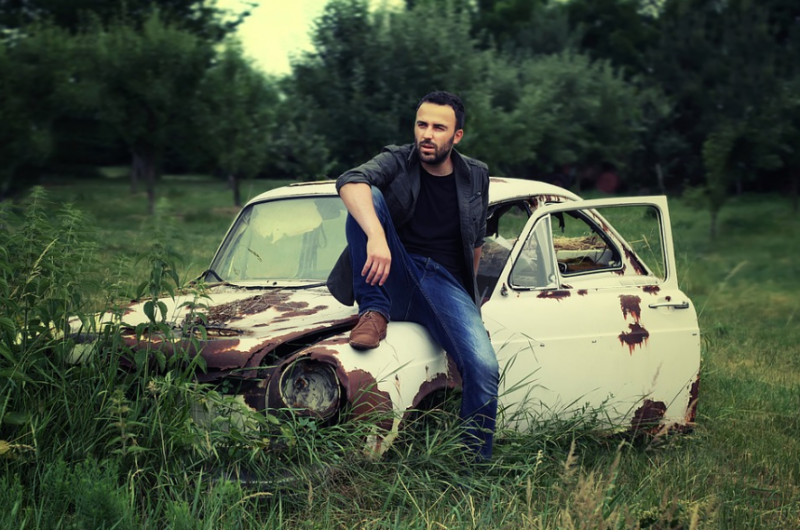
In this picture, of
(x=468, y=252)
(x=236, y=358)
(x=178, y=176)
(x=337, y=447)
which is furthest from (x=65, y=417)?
(x=178, y=176)

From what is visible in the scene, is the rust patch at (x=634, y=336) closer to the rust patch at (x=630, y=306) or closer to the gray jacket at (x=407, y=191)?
the rust patch at (x=630, y=306)

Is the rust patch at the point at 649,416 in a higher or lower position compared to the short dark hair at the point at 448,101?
lower

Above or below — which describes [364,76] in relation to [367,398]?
above

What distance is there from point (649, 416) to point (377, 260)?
2094 millimetres

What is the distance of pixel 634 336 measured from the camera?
5.41 meters

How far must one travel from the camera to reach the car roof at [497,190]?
5.68 meters

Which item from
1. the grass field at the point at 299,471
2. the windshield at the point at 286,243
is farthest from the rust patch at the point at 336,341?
the windshield at the point at 286,243

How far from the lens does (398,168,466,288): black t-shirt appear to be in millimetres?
4926

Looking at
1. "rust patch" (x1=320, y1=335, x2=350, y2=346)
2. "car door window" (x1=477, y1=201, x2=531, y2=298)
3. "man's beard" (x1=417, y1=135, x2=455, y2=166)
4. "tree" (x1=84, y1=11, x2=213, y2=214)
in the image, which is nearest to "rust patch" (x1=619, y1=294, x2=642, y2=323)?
"car door window" (x1=477, y1=201, x2=531, y2=298)

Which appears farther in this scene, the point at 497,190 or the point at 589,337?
the point at 497,190

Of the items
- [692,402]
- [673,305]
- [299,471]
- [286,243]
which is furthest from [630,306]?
[299,471]

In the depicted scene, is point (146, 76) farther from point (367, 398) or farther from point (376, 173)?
point (367, 398)

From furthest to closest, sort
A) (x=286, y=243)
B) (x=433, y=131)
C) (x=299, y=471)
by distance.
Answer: (x=286, y=243) < (x=433, y=131) < (x=299, y=471)

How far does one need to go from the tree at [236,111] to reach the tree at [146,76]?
554 millimetres
